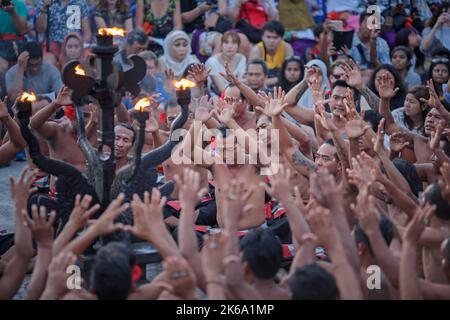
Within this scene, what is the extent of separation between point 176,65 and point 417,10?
405 centimetres

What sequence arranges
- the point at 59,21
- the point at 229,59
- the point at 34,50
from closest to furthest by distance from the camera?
the point at 34,50 < the point at 229,59 < the point at 59,21

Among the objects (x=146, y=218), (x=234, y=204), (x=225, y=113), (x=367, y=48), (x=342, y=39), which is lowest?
(x=146, y=218)

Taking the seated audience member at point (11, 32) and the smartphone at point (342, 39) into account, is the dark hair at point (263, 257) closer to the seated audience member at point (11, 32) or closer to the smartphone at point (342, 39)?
the seated audience member at point (11, 32)

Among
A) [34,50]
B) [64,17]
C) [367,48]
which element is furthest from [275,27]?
[34,50]

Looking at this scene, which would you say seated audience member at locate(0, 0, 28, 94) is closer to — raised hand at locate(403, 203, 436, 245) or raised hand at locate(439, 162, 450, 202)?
raised hand at locate(439, 162, 450, 202)

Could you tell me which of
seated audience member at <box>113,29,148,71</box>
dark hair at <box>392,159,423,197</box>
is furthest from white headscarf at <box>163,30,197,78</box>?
dark hair at <box>392,159,423,197</box>

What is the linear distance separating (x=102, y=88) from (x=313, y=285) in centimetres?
237

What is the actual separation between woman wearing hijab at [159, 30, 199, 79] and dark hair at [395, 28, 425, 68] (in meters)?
3.04

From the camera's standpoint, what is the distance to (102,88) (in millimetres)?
5820

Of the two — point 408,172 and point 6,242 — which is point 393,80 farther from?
point 6,242

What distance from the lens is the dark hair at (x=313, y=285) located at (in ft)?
13.5

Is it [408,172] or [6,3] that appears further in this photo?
[6,3]

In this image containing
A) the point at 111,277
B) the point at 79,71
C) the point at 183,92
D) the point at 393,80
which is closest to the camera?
the point at 111,277

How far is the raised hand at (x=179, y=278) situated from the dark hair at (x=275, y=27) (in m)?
6.89
